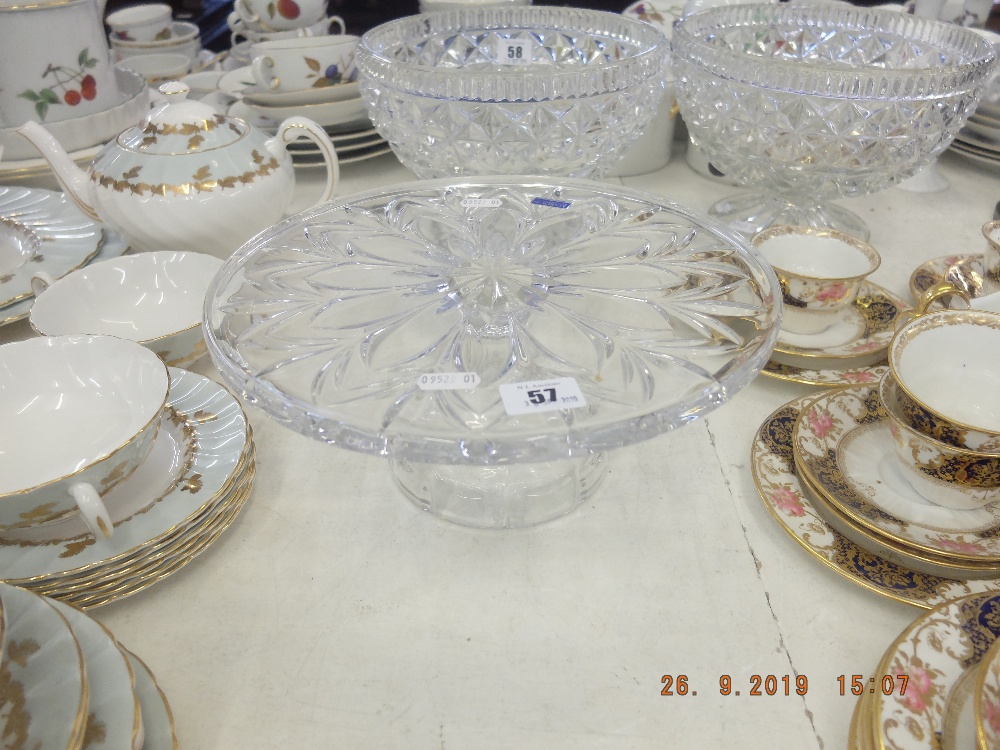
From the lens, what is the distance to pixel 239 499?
524mm

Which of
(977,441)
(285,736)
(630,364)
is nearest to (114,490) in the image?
(285,736)

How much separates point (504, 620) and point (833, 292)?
1.37ft

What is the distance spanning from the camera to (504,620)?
1.57 feet

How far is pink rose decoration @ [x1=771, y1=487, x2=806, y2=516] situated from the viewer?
504mm

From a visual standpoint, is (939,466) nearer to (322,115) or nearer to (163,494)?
(163,494)

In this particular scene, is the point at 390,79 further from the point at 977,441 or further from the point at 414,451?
the point at 977,441

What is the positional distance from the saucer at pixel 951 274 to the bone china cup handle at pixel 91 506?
77 centimetres

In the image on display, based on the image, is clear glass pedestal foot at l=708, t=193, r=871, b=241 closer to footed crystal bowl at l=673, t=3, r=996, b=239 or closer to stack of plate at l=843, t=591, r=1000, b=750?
footed crystal bowl at l=673, t=3, r=996, b=239

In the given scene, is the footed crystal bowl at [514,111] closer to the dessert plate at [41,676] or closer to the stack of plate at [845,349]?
the stack of plate at [845,349]

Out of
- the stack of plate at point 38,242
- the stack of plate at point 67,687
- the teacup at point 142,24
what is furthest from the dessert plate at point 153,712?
the teacup at point 142,24

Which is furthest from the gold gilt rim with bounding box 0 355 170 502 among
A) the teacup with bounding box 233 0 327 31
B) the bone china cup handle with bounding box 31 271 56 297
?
the teacup with bounding box 233 0 327 31

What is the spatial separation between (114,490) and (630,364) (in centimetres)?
37


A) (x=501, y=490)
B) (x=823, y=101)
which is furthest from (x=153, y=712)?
(x=823, y=101)

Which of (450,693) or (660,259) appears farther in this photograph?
(660,259)
